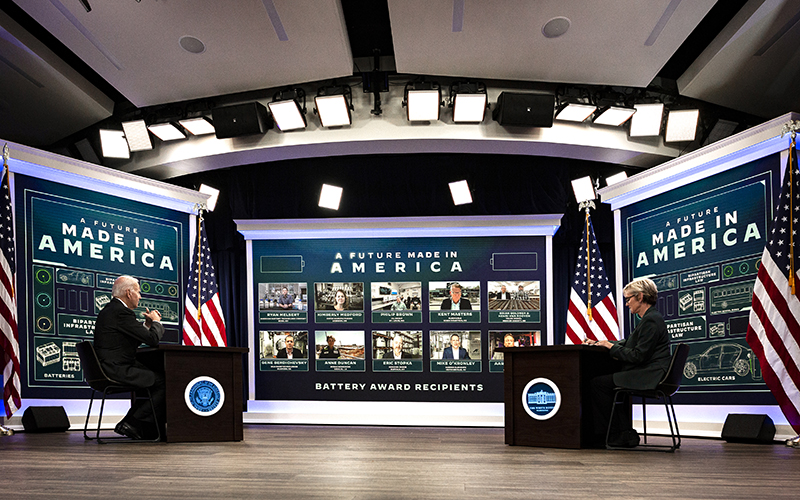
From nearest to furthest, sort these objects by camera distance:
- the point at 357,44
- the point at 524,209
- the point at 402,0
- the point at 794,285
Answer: the point at 794,285 → the point at 402,0 → the point at 357,44 → the point at 524,209

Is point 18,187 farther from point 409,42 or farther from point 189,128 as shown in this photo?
point 409,42

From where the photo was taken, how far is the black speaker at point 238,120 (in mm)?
8258

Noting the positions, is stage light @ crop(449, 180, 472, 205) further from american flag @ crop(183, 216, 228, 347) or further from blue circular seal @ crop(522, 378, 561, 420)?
blue circular seal @ crop(522, 378, 561, 420)

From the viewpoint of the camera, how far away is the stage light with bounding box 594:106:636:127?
7.89 meters

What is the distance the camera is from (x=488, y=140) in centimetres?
837

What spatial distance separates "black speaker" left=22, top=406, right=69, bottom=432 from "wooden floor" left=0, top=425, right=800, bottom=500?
122 centimetres

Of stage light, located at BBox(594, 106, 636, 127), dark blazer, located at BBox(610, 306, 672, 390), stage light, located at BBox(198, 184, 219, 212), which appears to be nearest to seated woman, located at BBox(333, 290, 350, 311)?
stage light, located at BBox(198, 184, 219, 212)

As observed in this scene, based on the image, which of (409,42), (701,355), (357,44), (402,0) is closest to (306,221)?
(357,44)

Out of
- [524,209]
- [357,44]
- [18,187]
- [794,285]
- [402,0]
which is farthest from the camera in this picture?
[524,209]

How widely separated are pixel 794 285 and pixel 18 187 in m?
7.65

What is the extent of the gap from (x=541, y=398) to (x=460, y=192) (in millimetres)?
4377

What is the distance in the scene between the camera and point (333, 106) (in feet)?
26.5

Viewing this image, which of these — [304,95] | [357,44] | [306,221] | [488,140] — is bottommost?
[306,221]

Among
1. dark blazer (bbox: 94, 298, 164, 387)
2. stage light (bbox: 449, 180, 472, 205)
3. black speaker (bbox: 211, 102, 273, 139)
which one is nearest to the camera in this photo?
dark blazer (bbox: 94, 298, 164, 387)
